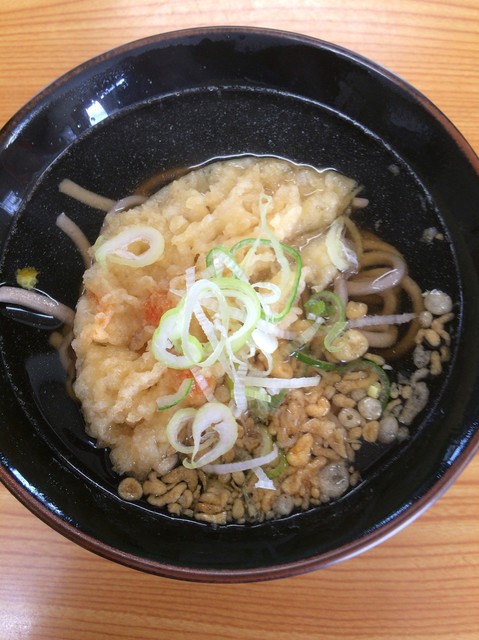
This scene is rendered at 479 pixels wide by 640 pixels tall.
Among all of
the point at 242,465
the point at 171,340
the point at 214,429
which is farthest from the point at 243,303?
the point at 242,465

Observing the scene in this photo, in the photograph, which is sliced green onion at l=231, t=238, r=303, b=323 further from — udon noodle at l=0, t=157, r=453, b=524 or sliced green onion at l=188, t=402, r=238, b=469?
sliced green onion at l=188, t=402, r=238, b=469

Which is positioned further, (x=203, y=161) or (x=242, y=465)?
(x=203, y=161)

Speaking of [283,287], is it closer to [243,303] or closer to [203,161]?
[243,303]

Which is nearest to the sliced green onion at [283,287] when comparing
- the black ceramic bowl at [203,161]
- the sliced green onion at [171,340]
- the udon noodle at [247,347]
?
the udon noodle at [247,347]

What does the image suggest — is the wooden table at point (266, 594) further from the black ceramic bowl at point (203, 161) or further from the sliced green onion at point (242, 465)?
the sliced green onion at point (242, 465)

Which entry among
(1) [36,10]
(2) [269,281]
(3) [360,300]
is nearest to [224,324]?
(2) [269,281]

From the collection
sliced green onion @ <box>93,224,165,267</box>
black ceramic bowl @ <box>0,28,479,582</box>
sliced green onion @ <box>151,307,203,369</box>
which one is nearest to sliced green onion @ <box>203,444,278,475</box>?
black ceramic bowl @ <box>0,28,479,582</box>
